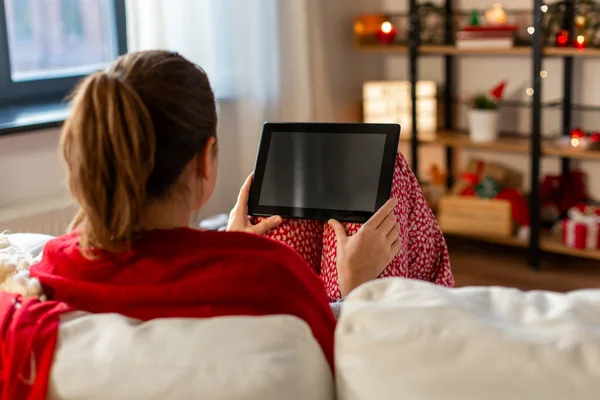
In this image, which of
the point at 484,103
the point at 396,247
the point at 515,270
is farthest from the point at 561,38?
the point at 396,247

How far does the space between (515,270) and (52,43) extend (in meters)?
1.99

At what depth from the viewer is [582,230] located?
3232 millimetres

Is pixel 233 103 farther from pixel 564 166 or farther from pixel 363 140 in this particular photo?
pixel 363 140

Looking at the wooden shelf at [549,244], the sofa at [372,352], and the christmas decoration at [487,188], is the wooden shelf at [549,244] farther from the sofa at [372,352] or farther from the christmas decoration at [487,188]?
the sofa at [372,352]

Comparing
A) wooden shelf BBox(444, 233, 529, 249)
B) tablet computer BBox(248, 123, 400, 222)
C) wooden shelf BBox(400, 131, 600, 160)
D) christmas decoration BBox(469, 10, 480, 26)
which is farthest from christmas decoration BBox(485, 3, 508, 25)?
tablet computer BBox(248, 123, 400, 222)

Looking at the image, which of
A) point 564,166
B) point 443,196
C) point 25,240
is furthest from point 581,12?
point 25,240

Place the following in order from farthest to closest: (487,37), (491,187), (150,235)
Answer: (491,187)
(487,37)
(150,235)

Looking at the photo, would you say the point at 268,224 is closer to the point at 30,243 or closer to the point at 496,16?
the point at 30,243

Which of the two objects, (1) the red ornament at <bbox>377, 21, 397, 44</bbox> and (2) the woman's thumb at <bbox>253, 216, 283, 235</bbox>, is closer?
(2) the woman's thumb at <bbox>253, 216, 283, 235</bbox>

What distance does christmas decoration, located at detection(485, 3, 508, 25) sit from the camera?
11.4ft

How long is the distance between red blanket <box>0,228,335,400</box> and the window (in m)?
2.20

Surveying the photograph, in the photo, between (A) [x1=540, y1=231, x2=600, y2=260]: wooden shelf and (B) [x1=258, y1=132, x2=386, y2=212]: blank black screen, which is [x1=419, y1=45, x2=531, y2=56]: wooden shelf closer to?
(A) [x1=540, y1=231, x2=600, y2=260]: wooden shelf

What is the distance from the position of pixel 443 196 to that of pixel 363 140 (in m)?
2.19

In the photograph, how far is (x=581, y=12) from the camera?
10.7ft
